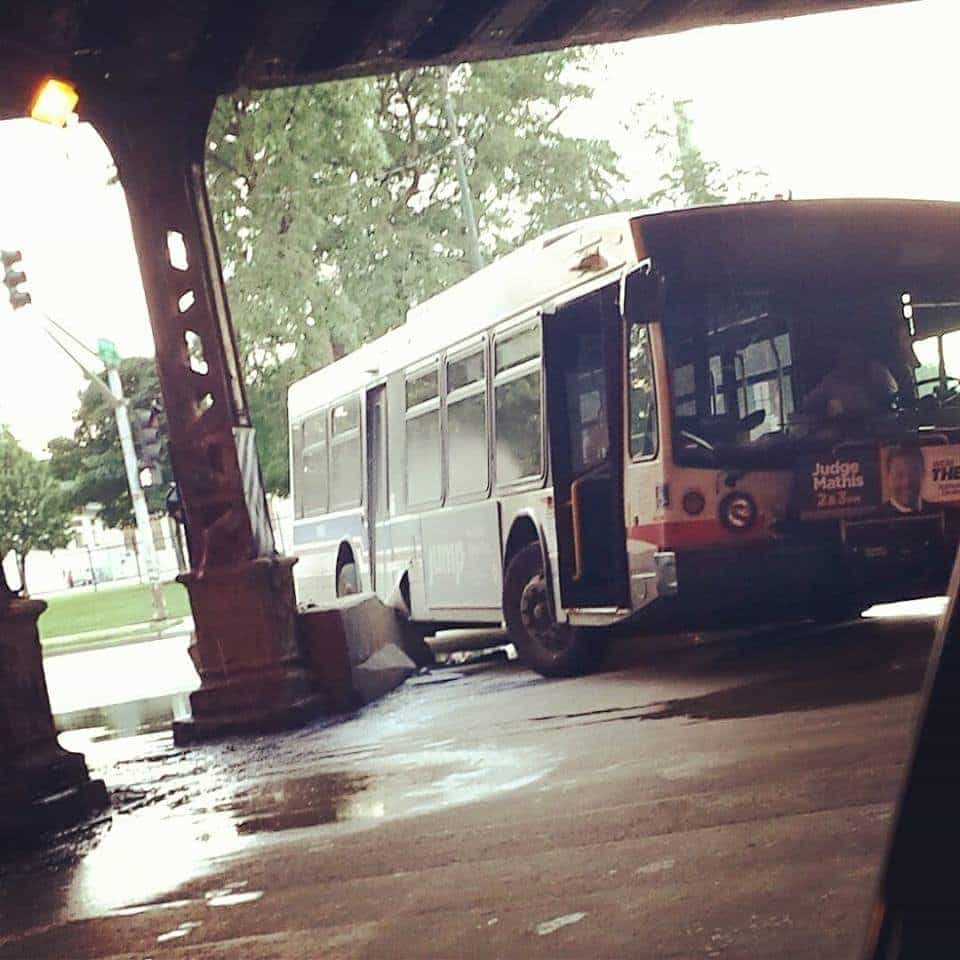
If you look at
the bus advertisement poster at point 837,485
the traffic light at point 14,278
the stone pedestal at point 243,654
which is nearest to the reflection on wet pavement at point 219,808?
the stone pedestal at point 243,654

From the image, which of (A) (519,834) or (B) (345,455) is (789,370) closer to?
(A) (519,834)

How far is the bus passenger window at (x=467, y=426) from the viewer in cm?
1309

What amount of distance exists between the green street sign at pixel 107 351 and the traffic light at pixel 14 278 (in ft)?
23.2

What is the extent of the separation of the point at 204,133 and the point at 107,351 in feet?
64.0

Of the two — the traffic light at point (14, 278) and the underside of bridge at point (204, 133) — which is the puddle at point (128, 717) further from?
the traffic light at point (14, 278)

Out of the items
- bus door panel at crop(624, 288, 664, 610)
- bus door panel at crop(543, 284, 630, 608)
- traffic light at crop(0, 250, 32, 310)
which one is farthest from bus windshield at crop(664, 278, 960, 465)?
traffic light at crop(0, 250, 32, 310)

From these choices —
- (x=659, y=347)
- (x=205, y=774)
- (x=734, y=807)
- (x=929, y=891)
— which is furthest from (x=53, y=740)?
(x=929, y=891)

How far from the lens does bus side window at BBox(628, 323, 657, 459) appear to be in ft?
34.0

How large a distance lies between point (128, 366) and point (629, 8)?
95.8ft

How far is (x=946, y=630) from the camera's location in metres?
1.47

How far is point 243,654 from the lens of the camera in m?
11.1

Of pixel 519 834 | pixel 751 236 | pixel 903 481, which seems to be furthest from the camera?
pixel 751 236

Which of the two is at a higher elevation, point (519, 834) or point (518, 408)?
point (518, 408)

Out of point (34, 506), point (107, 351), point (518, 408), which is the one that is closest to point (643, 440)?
point (518, 408)
